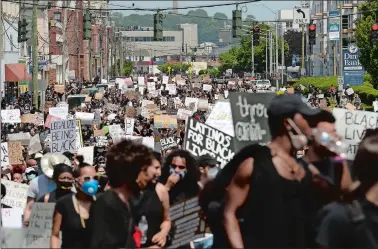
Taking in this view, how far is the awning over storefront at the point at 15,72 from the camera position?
5981 centimetres

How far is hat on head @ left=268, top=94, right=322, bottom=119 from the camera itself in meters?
6.71

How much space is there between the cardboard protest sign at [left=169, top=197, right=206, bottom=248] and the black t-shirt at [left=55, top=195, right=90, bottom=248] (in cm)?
→ 59

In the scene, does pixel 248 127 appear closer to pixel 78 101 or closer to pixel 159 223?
pixel 159 223

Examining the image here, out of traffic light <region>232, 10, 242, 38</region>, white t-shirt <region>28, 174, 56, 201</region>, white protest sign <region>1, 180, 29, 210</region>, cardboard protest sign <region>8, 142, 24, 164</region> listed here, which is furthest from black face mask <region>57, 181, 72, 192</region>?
traffic light <region>232, 10, 242, 38</region>

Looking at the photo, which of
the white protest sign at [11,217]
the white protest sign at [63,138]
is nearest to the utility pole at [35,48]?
the white protest sign at [63,138]

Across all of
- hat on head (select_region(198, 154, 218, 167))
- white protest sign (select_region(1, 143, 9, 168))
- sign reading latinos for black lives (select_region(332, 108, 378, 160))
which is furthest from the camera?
white protest sign (select_region(1, 143, 9, 168))

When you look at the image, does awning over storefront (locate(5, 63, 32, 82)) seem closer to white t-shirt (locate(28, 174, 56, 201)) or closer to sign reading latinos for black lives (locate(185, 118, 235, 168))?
white t-shirt (locate(28, 174, 56, 201))

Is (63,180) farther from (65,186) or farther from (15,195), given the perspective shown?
(15,195)

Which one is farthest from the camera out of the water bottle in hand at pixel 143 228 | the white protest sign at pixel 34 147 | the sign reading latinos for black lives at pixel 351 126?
the white protest sign at pixel 34 147

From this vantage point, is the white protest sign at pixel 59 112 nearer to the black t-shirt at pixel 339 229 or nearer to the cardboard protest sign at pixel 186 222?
the cardboard protest sign at pixel 186 222

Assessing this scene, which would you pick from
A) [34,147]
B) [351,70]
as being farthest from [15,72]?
[34,147]

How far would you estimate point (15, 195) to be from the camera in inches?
461

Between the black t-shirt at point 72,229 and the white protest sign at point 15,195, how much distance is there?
4078mm

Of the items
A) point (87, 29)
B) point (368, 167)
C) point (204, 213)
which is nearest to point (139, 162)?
point (204, 213)
